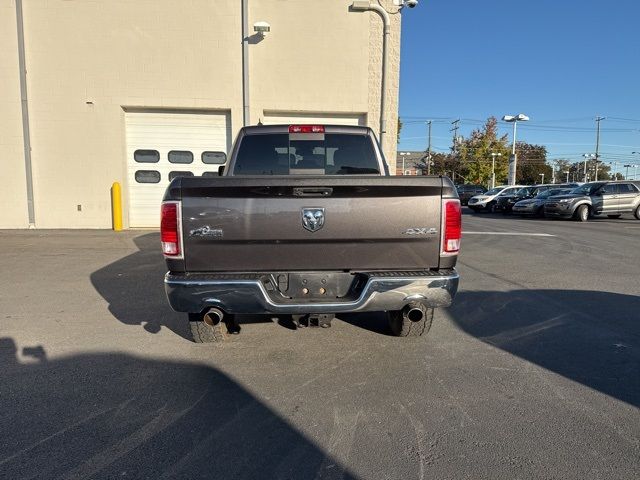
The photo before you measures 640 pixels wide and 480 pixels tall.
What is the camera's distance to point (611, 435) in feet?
9.39

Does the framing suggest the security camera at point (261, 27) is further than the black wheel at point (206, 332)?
Yes

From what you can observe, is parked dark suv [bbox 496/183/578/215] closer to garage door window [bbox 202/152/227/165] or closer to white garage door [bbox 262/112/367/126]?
white garage door [bbox 262/112/367/126]

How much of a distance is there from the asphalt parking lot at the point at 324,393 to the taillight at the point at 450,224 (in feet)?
3.69

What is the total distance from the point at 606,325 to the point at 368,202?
3.51m

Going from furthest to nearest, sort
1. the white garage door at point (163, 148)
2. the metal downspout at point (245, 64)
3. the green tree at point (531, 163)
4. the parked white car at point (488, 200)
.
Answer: the green tree at point (531, 163)
the parked white car at point (488, 200)
the white garage door at point (163, 148)
the metal downspout at point (245, 64)

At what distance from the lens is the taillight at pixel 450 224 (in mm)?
3543

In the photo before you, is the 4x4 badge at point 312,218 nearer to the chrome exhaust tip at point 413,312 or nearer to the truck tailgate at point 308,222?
the truck tailgate at point 308,222

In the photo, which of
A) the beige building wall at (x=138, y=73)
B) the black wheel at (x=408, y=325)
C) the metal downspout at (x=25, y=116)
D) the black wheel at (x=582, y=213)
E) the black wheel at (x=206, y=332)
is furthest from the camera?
the black wheel at (x=582, y=213)

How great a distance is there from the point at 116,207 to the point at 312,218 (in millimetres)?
11359

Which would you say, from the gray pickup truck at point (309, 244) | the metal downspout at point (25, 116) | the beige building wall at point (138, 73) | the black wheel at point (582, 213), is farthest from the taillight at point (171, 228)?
the black wheel at point (582, 213)

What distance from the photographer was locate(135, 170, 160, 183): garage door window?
13.4 metres

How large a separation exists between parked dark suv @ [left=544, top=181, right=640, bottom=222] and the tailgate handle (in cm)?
1973

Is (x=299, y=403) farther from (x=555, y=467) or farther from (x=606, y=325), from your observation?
(x=606, y=325)

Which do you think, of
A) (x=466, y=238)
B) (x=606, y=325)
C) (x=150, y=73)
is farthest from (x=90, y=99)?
(x=606, y=325)
